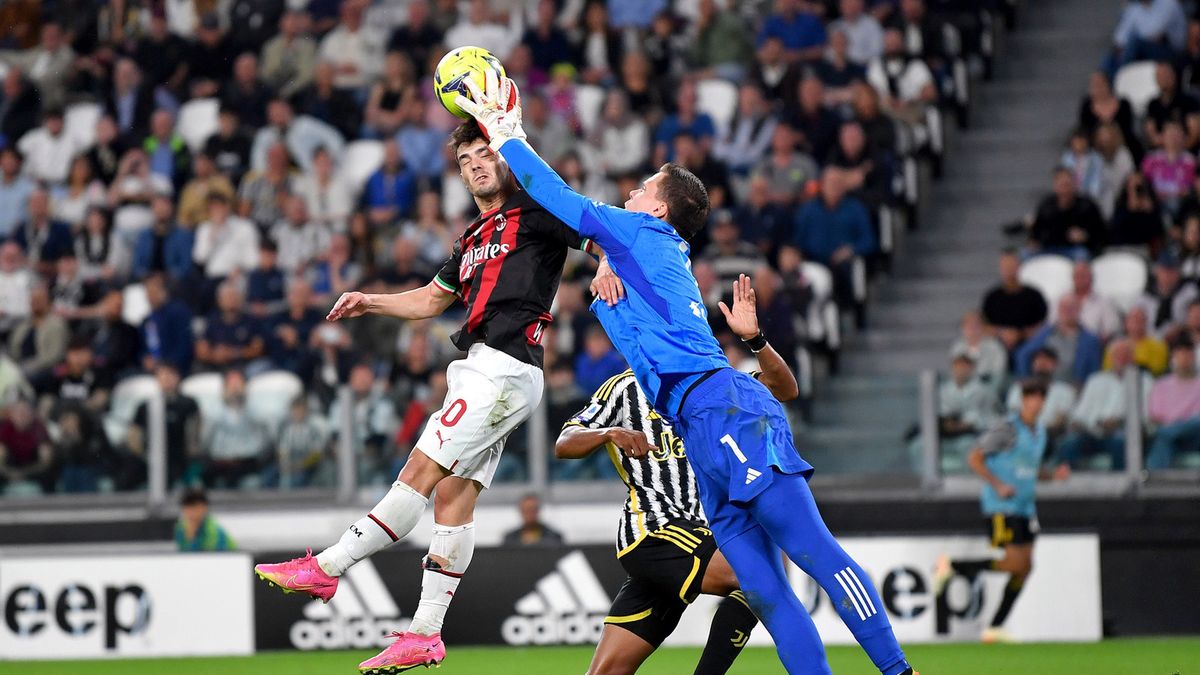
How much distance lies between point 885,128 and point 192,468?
7.09 meters

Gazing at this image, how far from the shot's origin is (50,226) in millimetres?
18156

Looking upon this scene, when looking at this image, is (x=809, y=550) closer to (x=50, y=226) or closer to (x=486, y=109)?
(x=486, y=109)

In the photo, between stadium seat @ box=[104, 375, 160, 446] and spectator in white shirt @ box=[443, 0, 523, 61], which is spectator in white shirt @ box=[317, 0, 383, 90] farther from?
stadium seat @ box=[104, 375, 160, 446]

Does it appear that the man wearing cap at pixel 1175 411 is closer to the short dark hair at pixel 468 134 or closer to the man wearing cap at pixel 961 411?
the man wearing cap at pixel 961 411

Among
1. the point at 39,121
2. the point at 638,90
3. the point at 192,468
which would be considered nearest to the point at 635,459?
the point at 192,468

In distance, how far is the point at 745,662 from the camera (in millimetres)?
11930

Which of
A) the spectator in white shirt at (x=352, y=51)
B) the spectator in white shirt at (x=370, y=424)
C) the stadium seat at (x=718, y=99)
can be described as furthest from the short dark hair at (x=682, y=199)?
the spectator in white shirt at (x=352, y=51)

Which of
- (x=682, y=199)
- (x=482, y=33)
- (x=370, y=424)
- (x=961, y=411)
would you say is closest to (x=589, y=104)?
(x=482, y=33)

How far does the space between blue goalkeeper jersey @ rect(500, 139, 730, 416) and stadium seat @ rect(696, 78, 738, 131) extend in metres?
10.7

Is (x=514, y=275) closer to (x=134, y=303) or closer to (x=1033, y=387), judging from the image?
(x=1033, y=387)

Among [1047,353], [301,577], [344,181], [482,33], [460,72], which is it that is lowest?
[301,577]

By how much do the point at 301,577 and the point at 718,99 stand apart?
36.9 ft

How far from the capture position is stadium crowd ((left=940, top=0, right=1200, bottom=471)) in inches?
526

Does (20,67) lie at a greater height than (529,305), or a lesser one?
greater
